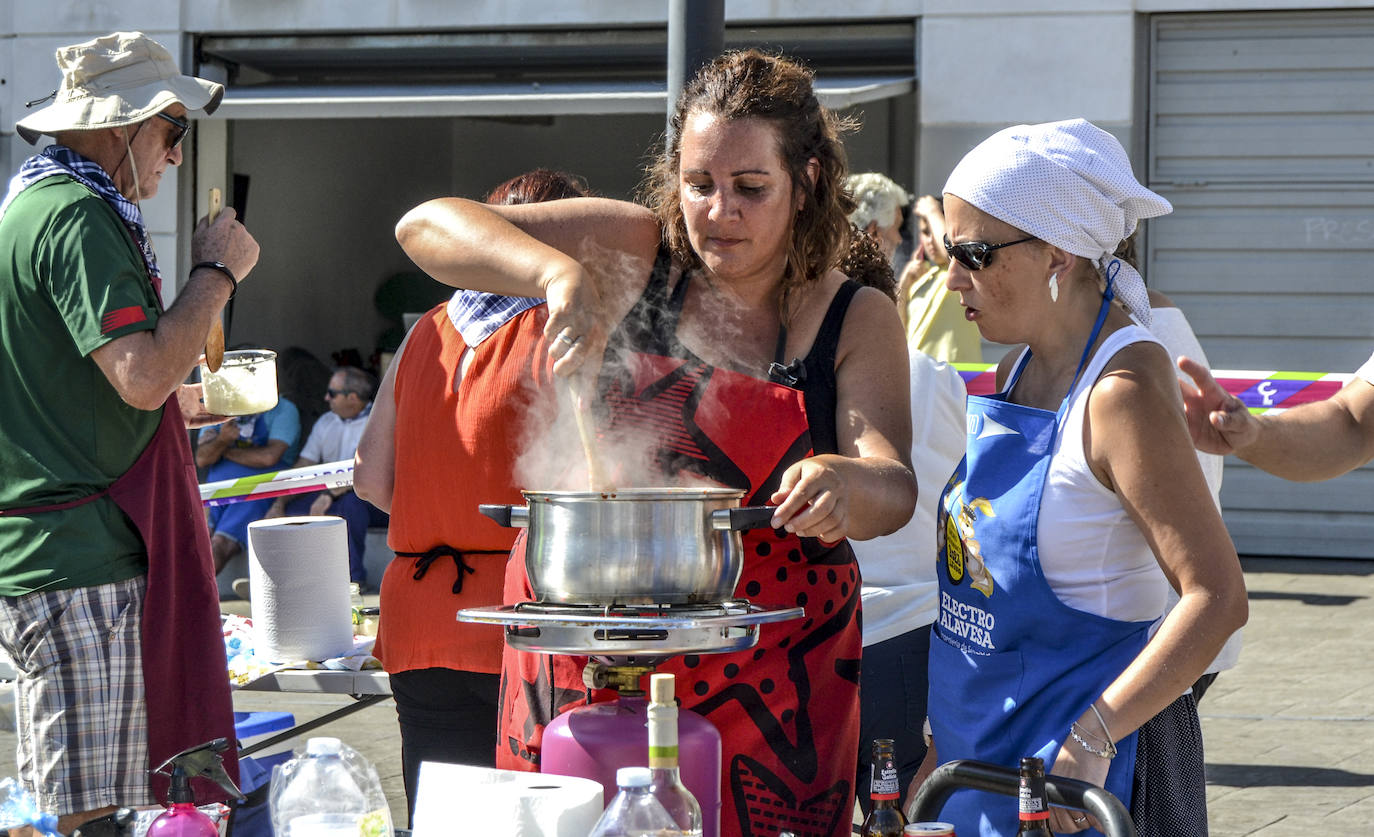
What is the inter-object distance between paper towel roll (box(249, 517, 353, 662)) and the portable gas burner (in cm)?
235

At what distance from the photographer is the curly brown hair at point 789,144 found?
98.0 inches

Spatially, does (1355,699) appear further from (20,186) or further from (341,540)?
(20,186)

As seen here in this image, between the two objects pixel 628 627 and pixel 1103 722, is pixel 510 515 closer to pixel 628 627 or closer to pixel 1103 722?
pixel 628 627

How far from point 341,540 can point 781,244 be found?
84.2 inches

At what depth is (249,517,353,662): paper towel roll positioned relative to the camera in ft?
13.7

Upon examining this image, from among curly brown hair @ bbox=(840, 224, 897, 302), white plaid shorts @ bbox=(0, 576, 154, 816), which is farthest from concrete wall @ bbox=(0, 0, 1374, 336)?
white plaid shorts @ bbox=(0, 576, 154, 816)

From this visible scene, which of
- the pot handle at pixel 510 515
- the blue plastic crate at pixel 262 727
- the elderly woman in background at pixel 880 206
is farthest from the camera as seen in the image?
the elderly woman in background at pixel 880 206

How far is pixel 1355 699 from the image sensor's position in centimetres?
628

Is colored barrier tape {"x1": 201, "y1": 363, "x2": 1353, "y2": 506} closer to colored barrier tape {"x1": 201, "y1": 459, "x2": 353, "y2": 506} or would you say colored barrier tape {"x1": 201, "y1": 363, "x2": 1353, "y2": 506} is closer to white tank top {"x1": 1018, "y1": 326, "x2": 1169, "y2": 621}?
colored barrier tape {"x1": 201, "y1": 459, "x2": 353, "y2": 506}

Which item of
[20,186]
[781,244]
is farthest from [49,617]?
[781,244]

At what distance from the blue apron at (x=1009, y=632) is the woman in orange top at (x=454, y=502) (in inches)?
34.4

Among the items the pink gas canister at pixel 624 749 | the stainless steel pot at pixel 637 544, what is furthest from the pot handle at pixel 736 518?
the pink gas canister at pixel 624 749

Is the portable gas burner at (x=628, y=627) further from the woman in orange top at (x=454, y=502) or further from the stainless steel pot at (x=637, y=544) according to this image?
the woman in orange top at (x=454, y=502)

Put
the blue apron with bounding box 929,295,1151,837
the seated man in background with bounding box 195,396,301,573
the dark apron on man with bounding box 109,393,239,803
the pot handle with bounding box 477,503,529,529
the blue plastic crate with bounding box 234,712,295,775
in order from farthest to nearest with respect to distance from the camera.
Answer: the seated man in background with bounding box 195,396,301,573 < the blue plastic crate with bounding box 234,712,295,775 < the dark apron on man with bounding box 109,393,239,803 < the blue apron with bounding box 929,295,1151,837 < the pot handle with bounding box 477,503,529,529
